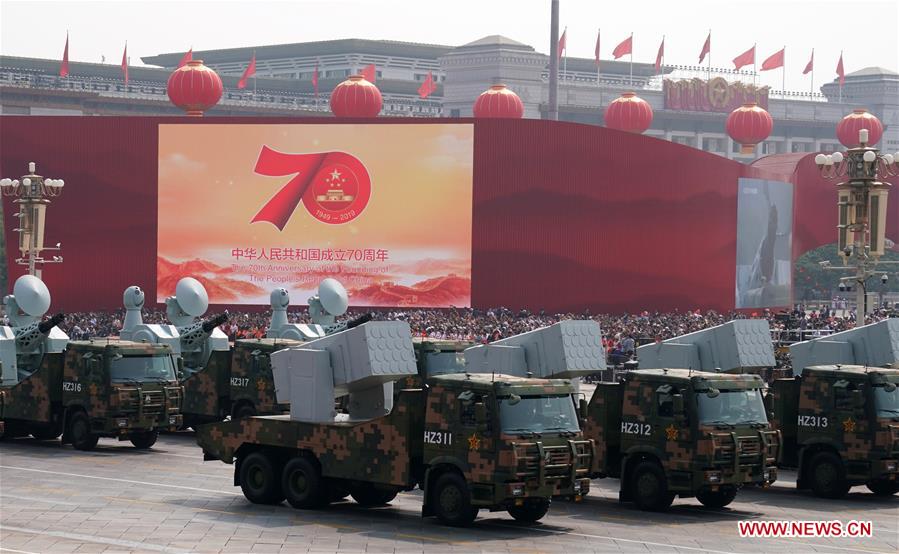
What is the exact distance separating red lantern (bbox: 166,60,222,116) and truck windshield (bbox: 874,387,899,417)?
47992mm

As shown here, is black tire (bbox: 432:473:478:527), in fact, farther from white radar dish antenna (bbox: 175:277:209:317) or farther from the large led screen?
the large led screen

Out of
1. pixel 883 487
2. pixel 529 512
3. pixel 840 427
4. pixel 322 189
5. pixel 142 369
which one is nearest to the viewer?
pixel 529 512

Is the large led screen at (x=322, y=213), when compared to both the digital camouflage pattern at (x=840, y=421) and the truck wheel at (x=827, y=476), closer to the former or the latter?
the digital camouflage pattern at (x=840, y=421)

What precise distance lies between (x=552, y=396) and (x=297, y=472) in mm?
4491

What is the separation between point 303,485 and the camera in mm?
23109

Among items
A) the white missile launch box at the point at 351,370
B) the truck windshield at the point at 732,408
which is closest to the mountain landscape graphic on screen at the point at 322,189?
the white missile launch box at the point at 351,370

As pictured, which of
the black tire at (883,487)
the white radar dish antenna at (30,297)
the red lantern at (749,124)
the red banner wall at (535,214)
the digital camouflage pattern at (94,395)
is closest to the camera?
the black tire at (883,487)

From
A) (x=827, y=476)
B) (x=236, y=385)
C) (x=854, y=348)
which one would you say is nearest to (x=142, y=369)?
(x=236, y=385)

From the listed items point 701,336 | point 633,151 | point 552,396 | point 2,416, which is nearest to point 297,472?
point 552,396

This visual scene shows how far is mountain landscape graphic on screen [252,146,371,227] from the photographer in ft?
208

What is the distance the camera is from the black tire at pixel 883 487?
84.3 ft

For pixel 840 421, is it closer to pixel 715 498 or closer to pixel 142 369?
pixel 715 498

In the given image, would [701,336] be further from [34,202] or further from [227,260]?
[227,260]

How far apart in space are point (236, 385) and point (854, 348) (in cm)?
1327
